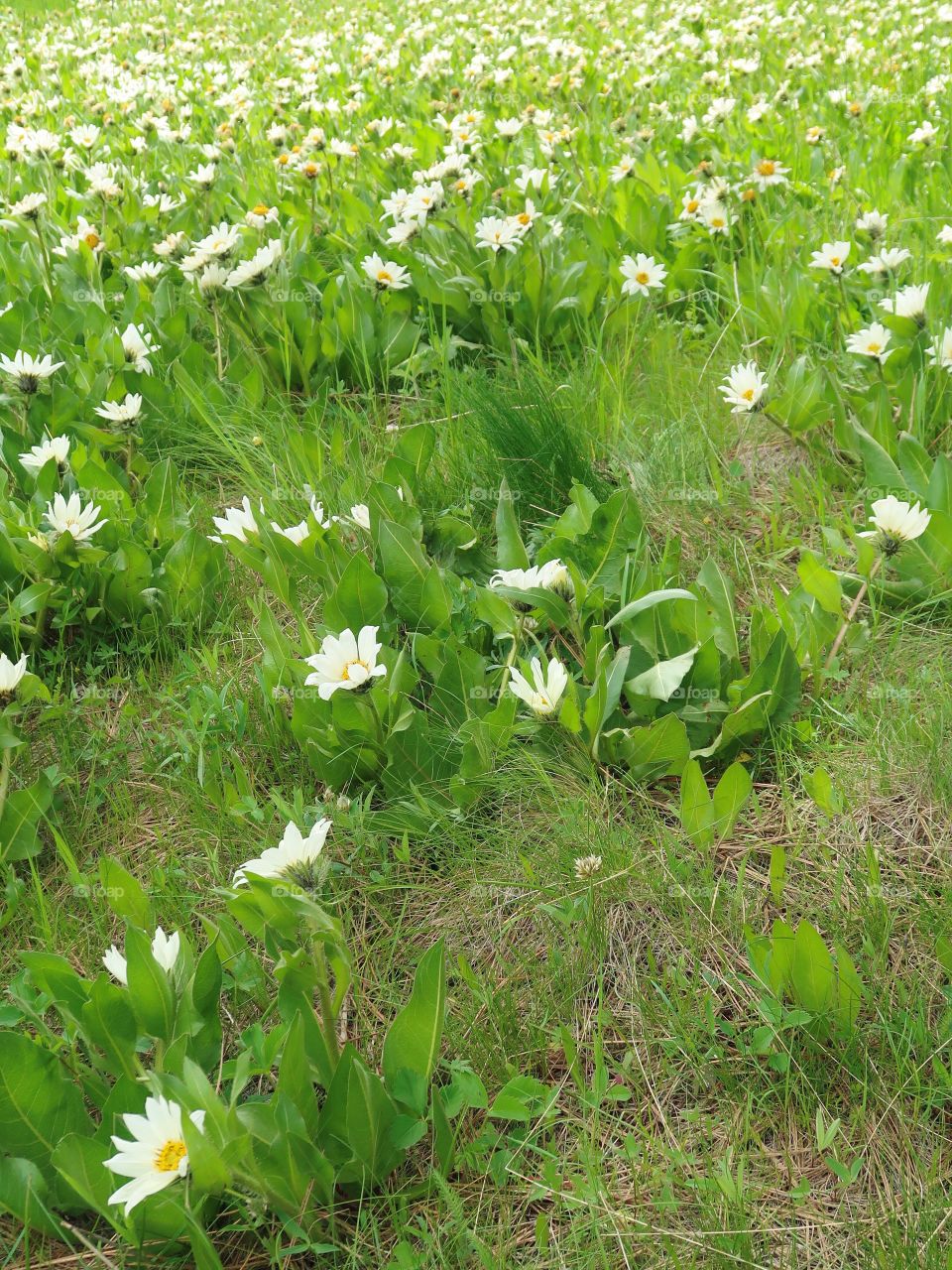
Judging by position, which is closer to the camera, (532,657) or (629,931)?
(629,931)

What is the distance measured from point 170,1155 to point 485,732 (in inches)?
36.9

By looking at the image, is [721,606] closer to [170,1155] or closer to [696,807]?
[696,807]

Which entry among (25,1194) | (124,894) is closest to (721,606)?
(124,894)

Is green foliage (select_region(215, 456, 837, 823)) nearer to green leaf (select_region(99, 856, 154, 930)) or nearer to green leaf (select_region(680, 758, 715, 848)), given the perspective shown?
green leaf (select_region(680, 758, 715, 848))

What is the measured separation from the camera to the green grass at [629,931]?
4.80 ft

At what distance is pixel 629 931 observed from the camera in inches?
72.2

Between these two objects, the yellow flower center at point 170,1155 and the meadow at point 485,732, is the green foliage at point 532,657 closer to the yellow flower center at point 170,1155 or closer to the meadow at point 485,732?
the meadow at point 485,732

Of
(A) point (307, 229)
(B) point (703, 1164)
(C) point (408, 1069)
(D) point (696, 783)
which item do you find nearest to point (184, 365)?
(A) point (307, 229)

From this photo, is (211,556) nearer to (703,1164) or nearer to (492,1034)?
(492,1034)

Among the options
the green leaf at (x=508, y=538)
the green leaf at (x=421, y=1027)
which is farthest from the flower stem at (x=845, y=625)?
the green leaf at (x=421, y=1027)

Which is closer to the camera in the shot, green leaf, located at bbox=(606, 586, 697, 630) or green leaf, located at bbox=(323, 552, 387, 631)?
green leaf, located at bbox=(606, 586, 697, 630)

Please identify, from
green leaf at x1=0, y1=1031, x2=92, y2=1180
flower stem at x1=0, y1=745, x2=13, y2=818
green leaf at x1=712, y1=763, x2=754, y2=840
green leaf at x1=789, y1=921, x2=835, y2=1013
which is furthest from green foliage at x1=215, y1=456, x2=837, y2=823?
green leaf at x1=0, y1=1031, x2=92, y2=1180

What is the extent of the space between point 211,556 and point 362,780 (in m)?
0.82

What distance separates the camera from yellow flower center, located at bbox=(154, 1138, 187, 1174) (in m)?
1.35
